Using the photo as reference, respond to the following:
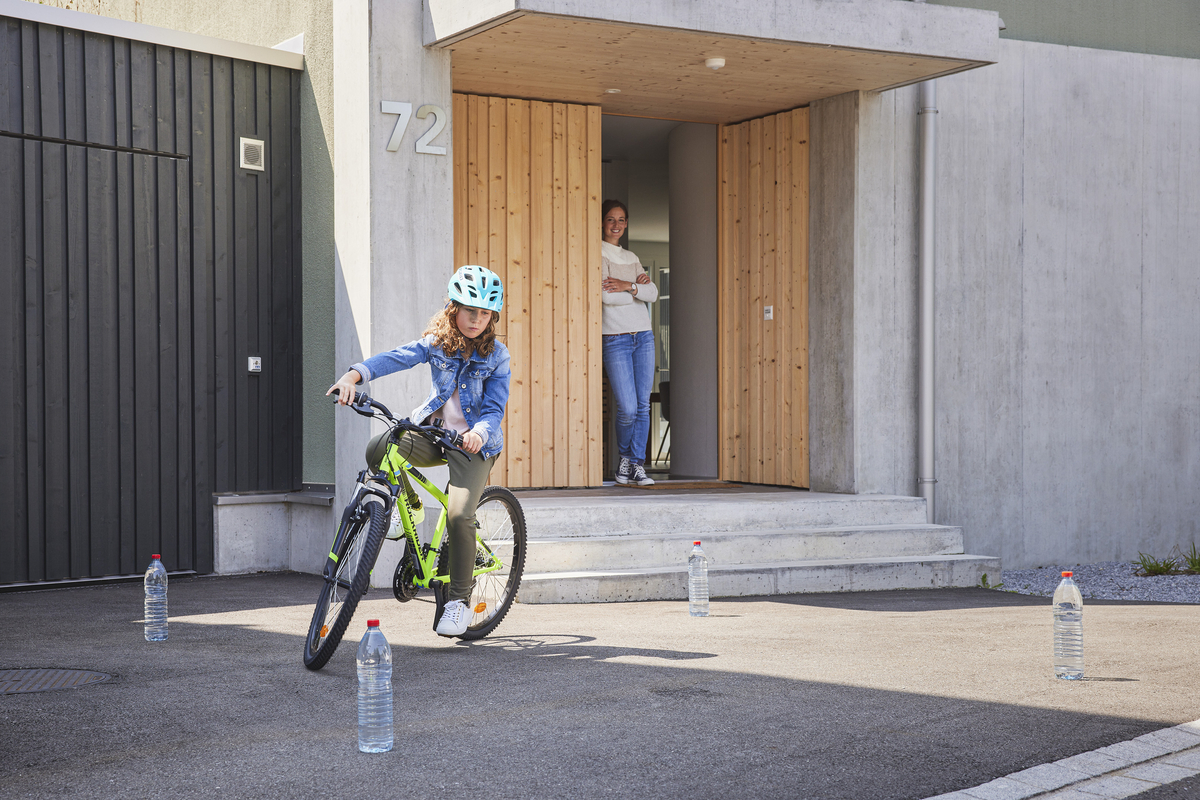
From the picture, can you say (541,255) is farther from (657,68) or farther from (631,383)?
(657,68)

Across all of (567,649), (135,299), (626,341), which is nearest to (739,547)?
(626,341)

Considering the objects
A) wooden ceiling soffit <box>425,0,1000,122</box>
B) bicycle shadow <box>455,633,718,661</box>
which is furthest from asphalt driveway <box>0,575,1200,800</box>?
wooden ceiling soffit <box>425,0,1000,122</box>

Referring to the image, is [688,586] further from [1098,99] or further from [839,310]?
[1098,99]

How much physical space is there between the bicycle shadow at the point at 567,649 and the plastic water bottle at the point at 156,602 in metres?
1.60

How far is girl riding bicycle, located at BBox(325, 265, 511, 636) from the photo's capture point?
6.11 m

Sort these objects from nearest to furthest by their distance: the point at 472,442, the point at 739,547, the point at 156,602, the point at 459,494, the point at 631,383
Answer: the point at 472,442 < the point at 459,494 < the point at 156,602 < the point at 739,547 < the point at 631,383

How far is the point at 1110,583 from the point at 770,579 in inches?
139

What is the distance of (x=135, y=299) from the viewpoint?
9.23m

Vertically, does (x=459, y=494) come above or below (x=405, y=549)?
above

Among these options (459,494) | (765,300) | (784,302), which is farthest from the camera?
(765,300)

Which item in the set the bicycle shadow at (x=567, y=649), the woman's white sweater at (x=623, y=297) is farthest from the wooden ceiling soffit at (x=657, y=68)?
the bicycle shadow at (x=567, y=649)

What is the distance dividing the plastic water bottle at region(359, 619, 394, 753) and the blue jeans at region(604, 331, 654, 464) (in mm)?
6786

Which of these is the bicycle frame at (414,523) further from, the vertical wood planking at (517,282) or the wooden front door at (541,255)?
the wooden front door at (541,255)

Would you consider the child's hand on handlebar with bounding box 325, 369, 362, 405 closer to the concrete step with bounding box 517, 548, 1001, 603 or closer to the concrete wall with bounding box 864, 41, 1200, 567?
the concrete step with bounding box 517, 548, 1001, 603
